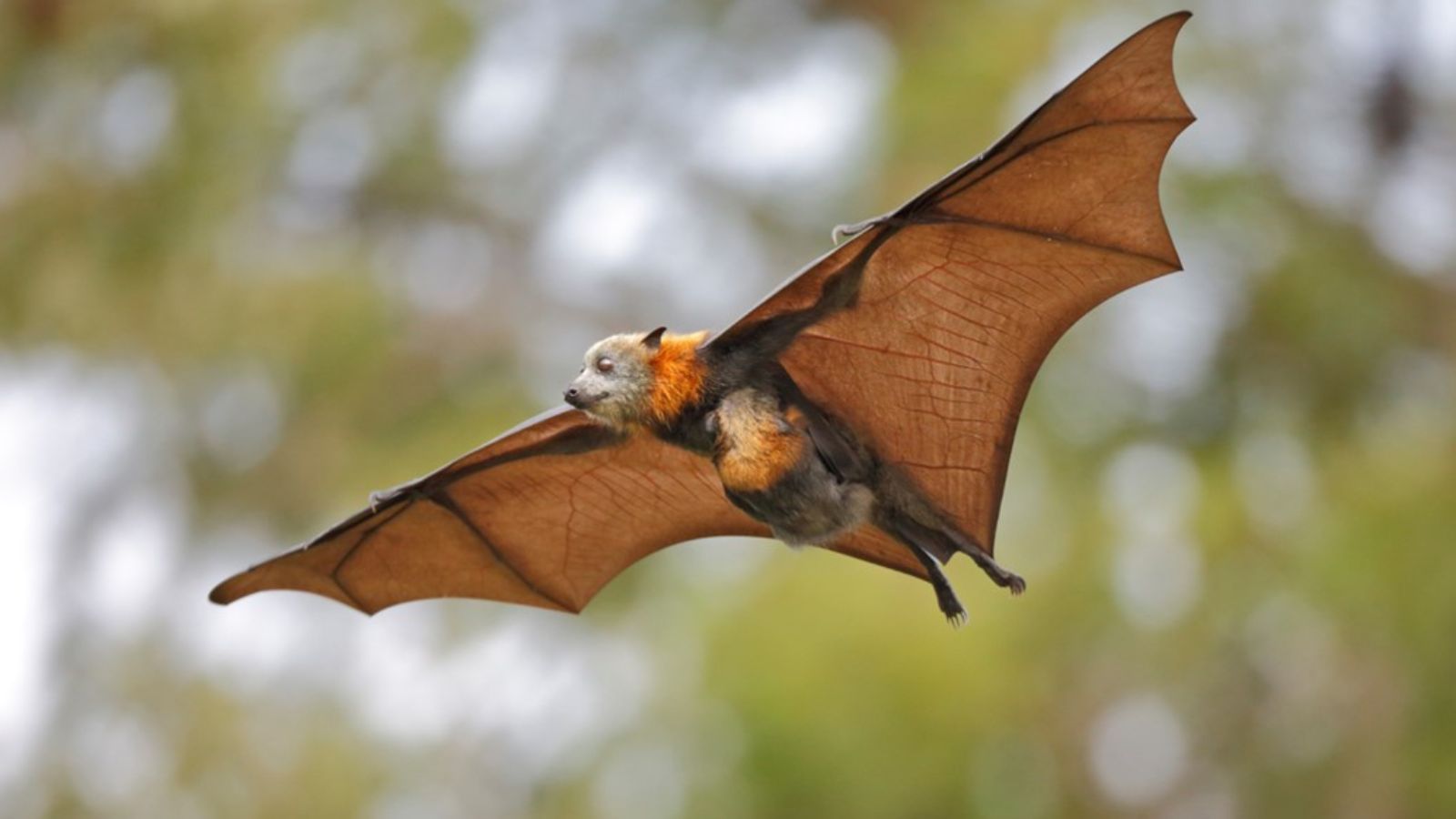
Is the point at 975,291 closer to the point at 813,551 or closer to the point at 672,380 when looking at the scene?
the point at 672,380

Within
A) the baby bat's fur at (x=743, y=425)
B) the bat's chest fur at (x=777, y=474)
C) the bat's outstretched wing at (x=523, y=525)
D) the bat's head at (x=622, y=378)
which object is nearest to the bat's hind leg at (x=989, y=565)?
the baby bat's fur at (x=743, y=425)

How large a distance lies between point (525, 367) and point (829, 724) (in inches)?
203

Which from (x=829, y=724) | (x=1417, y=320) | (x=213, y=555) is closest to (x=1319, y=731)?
(x=1417, y=320)

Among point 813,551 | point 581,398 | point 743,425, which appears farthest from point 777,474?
Result: point 813,551

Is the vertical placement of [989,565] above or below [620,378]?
below

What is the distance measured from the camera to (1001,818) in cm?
1108

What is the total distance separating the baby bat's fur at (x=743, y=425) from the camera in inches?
133

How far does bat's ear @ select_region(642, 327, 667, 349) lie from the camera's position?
11.3 feet

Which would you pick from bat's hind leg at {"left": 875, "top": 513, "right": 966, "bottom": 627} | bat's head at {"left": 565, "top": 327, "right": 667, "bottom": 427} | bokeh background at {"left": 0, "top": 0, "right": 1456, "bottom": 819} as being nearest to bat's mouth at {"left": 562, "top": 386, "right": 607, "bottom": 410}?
bat's head at {"left": 565, "top": 327, "right": 667, "bottom": 427}

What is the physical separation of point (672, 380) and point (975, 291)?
2.07 feet

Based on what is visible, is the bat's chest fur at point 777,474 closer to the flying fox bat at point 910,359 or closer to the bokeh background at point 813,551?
the flying fox bat at point 910,359

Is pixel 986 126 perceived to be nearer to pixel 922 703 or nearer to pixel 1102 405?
pixel 1102 405

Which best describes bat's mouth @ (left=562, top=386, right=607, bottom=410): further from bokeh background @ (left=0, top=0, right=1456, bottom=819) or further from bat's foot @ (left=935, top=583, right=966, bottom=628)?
bokeh background @ (left=0, top=0, right=1456, bottom=819)

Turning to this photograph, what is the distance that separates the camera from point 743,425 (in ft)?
11.2
